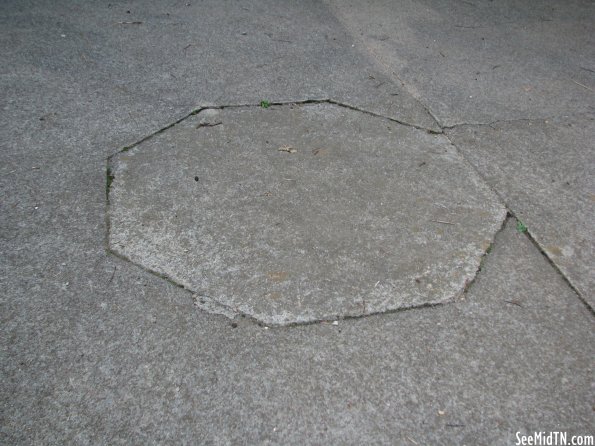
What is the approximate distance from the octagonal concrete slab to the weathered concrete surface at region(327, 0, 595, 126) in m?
0.86

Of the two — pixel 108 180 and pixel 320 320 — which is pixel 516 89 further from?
pixel 108 180

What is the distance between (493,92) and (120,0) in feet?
12.7

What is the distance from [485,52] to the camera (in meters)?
4.59

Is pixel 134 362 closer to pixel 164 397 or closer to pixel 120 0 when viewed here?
pixel 164 397

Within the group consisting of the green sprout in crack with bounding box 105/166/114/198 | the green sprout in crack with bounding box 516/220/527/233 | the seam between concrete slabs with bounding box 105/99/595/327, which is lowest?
the green sprout in crack with bounding box 105/166/114/198

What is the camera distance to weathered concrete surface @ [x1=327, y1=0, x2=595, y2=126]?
3836 millimetres

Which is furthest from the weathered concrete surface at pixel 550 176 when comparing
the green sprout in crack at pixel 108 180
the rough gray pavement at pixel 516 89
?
the green sprout in crack at pixel 108 180

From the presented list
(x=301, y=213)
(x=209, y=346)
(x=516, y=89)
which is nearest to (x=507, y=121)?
(x=516, y=89)

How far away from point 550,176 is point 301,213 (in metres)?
1.68

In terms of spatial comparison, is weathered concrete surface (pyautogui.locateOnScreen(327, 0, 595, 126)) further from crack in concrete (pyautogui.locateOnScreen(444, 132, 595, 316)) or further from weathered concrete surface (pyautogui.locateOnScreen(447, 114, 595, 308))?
crack in concrete (pyautogui.locateOnScreen(444, 132, 595, 316))

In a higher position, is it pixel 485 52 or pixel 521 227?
pixel 485 52

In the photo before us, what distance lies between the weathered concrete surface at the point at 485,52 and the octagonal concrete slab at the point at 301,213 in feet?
2.81

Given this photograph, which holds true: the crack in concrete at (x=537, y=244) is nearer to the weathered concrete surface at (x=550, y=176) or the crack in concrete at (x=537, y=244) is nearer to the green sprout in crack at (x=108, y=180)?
the weathered concrete surface at (x=550, y=176)

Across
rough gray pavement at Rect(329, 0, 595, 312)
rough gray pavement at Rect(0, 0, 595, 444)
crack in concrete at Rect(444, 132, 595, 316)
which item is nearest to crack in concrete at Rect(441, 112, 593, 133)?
rough gray pavement at Rect(329, 0, 595, 312)
